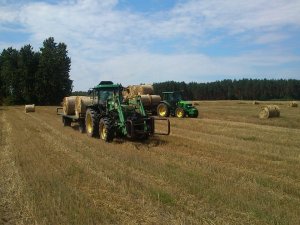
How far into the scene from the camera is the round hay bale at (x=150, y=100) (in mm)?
26672

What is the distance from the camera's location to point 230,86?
102250mm

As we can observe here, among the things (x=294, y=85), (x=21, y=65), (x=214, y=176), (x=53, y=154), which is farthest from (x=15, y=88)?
(x=294, y=85)

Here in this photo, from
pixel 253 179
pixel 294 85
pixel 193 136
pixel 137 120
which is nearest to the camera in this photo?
pixel 253 179

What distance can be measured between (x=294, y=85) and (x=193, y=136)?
9217cm

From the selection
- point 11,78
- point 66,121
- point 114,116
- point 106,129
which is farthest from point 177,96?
point 11,78

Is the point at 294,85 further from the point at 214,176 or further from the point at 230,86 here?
the point at 214,176

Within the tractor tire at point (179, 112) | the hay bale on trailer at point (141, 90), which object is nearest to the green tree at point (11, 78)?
the hay bale on trailer at point (141, 90)

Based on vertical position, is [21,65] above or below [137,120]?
above

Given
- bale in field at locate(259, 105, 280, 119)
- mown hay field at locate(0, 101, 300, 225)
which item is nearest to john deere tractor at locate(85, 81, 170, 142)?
mown hay field at locate(0, 101, 300, 225)

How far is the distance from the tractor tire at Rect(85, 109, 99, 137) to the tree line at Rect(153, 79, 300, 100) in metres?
83.6

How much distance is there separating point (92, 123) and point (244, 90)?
297 ft

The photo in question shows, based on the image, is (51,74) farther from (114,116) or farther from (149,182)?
(149,182)

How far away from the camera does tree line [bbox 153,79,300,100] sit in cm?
9994

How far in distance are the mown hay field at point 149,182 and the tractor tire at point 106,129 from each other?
0.58 meters
